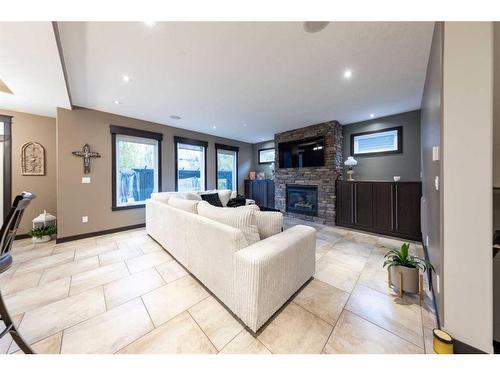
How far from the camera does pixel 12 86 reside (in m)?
2.47

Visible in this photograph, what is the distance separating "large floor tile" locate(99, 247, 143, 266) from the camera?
2.55 m

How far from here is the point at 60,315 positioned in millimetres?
1525

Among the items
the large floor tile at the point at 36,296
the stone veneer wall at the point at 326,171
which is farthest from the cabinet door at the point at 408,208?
the large floor tile at the point at 36,296

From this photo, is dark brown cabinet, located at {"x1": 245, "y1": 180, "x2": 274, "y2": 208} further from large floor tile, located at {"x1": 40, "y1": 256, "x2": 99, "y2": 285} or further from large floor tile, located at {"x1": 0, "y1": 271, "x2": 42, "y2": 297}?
large floor tile, located at {"x1": 0, "y1": 271, "x2": 42, "y2": 297}

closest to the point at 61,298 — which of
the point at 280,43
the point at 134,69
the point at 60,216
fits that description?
the point at 60,216

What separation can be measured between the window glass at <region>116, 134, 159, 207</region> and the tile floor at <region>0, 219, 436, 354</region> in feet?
6.12

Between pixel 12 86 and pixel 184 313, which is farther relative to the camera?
pixel 12 86

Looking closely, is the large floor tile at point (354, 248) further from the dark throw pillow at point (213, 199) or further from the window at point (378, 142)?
the dark throw pillow at point (213, 199)

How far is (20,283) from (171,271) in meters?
1.56

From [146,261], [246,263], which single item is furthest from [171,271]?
[246,263]

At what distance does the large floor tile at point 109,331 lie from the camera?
1.23m

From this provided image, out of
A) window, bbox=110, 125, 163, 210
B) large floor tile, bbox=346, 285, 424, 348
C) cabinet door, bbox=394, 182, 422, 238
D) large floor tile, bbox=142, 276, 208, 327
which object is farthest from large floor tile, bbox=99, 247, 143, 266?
cabinet door, bbox=394, 182, 422, 238
